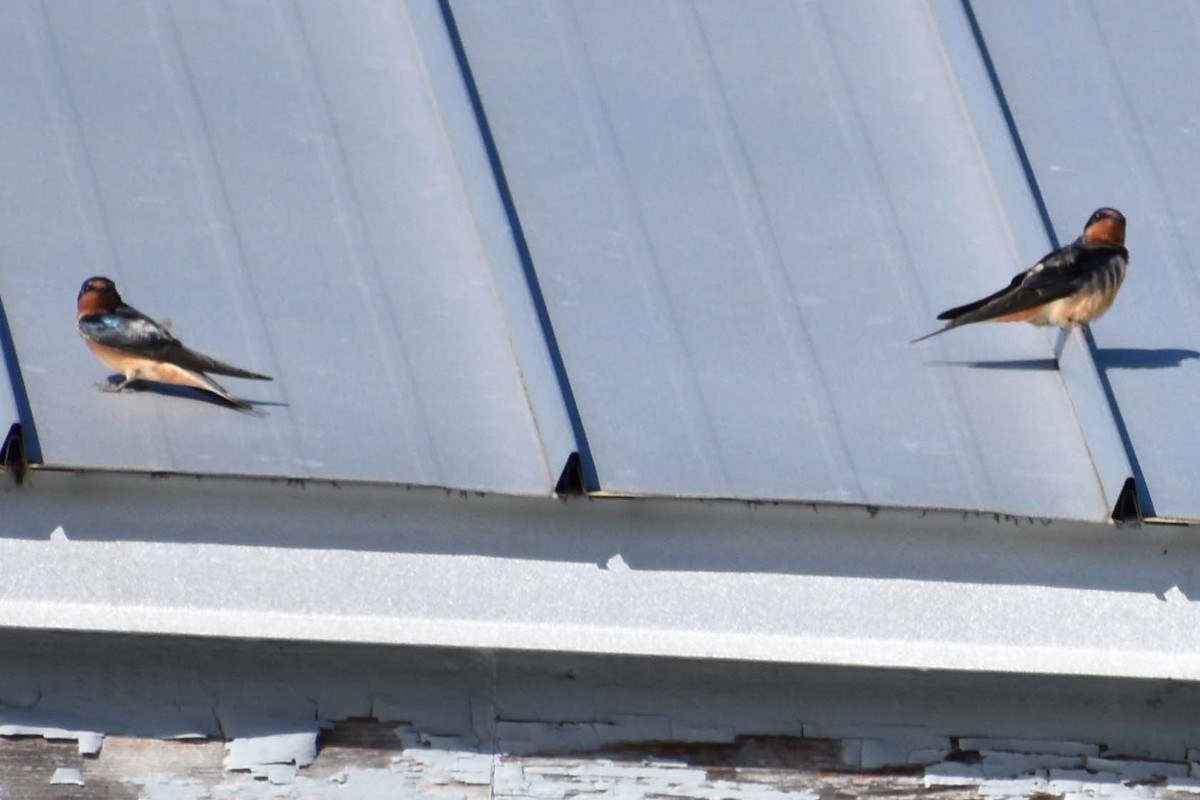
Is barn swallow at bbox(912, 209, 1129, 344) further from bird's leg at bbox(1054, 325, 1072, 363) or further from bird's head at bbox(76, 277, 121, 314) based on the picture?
bird's head at bbox(76, 277, 121, 314)

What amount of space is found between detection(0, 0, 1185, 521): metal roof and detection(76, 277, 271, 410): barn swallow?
2.4 inches

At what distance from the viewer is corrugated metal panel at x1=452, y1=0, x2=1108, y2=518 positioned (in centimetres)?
361

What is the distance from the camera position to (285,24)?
4371 mm

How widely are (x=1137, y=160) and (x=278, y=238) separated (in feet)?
6.96

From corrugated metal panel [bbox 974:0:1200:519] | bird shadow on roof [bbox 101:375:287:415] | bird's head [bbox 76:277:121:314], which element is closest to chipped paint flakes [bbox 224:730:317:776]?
bird shadow on roof [bbox 101:375:287:415]

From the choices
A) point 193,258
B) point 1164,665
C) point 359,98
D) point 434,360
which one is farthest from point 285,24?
point 1164,665

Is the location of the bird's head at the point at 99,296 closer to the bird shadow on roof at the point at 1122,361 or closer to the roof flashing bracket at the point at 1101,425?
the bird shadow on roof at the point at 1122,361

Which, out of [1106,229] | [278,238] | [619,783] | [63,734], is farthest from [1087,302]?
[63,734]

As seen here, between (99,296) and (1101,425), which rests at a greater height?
(99,296)

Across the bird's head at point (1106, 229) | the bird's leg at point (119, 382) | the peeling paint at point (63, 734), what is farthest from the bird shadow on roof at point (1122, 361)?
the peeling paint at point (63, 734)

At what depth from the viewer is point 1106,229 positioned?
12.9 feet

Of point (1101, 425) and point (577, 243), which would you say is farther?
point (577, 243)

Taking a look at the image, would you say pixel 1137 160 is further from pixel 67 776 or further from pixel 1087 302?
pixel 67 776

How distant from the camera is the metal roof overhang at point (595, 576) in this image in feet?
10.7
